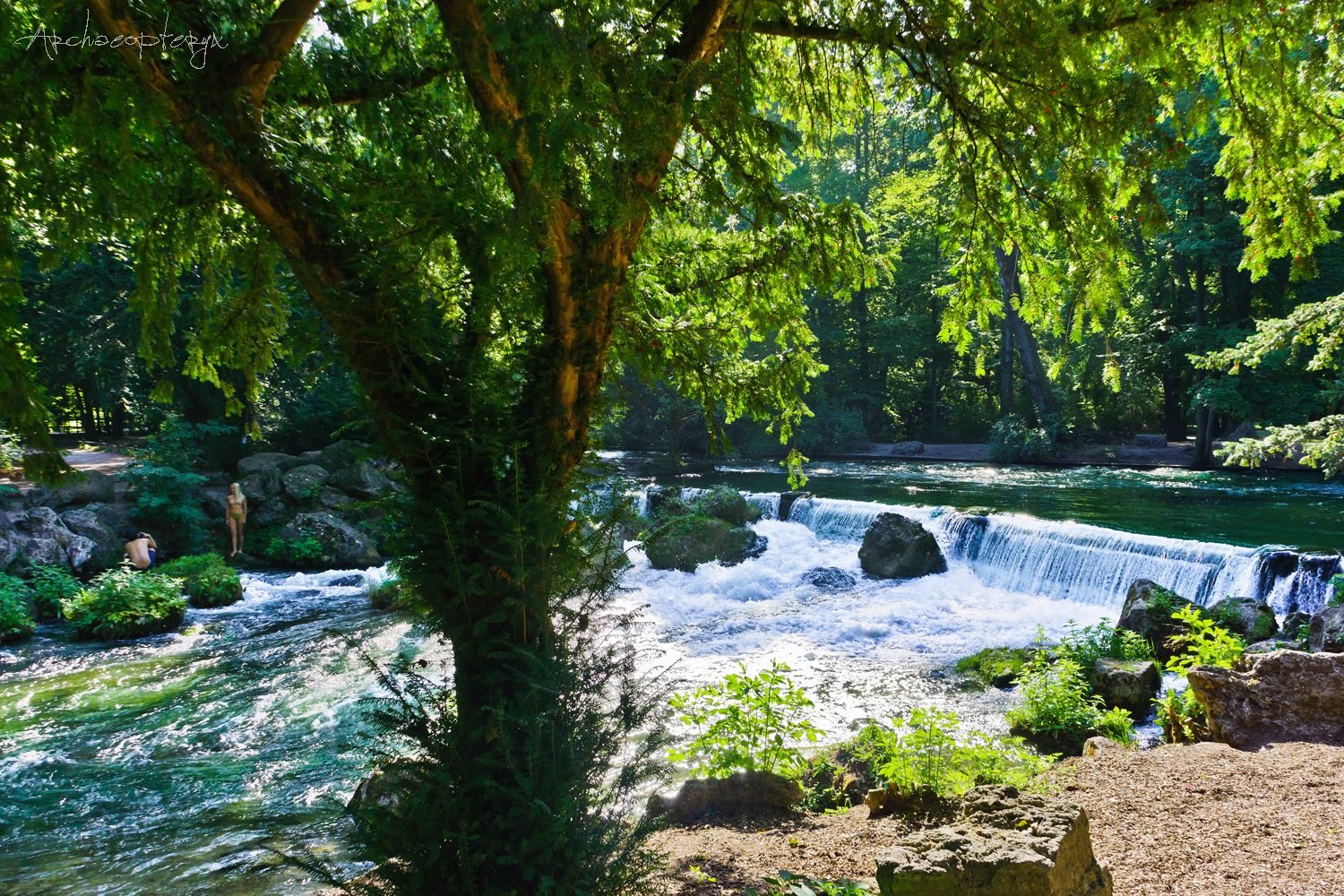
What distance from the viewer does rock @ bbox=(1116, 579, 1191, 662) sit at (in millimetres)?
8234

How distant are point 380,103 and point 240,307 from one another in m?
1.41

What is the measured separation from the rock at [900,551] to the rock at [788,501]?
345 cm

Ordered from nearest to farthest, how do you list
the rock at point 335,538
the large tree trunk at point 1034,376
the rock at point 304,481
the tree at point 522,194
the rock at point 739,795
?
1. the tree at point 522,194
2. the rock at point 739,795
3. the rock at point 335,538
4. the rock at point 304,481
5. the large tree trunk at point 1034,376

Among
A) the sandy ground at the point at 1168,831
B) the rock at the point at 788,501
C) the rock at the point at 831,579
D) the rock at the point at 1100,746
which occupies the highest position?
the rock at the point at 788,501

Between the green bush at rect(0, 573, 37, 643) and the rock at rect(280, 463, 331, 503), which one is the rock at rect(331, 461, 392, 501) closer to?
the rock at rect(280, 463, 331, 503)

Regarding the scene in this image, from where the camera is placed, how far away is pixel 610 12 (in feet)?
9.25

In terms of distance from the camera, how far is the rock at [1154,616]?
8234 mm

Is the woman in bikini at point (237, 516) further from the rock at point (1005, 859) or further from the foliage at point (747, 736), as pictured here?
the rock at point (1005, 859)

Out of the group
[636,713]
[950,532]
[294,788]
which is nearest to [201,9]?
[636,713]

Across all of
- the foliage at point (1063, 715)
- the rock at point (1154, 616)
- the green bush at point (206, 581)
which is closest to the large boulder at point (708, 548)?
the rock at point (1154, 616)

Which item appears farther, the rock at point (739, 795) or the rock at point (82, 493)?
the rock at point (82, 493)

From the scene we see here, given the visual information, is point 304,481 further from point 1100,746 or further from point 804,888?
point 804,888

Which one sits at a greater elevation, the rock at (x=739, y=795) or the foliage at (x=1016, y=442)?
the foliage at (x=1016, y=442)

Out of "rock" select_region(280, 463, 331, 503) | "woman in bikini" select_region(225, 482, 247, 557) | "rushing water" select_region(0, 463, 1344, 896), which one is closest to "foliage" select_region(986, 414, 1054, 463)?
"rushing water" select_region(0, 463, 1344, 896)
